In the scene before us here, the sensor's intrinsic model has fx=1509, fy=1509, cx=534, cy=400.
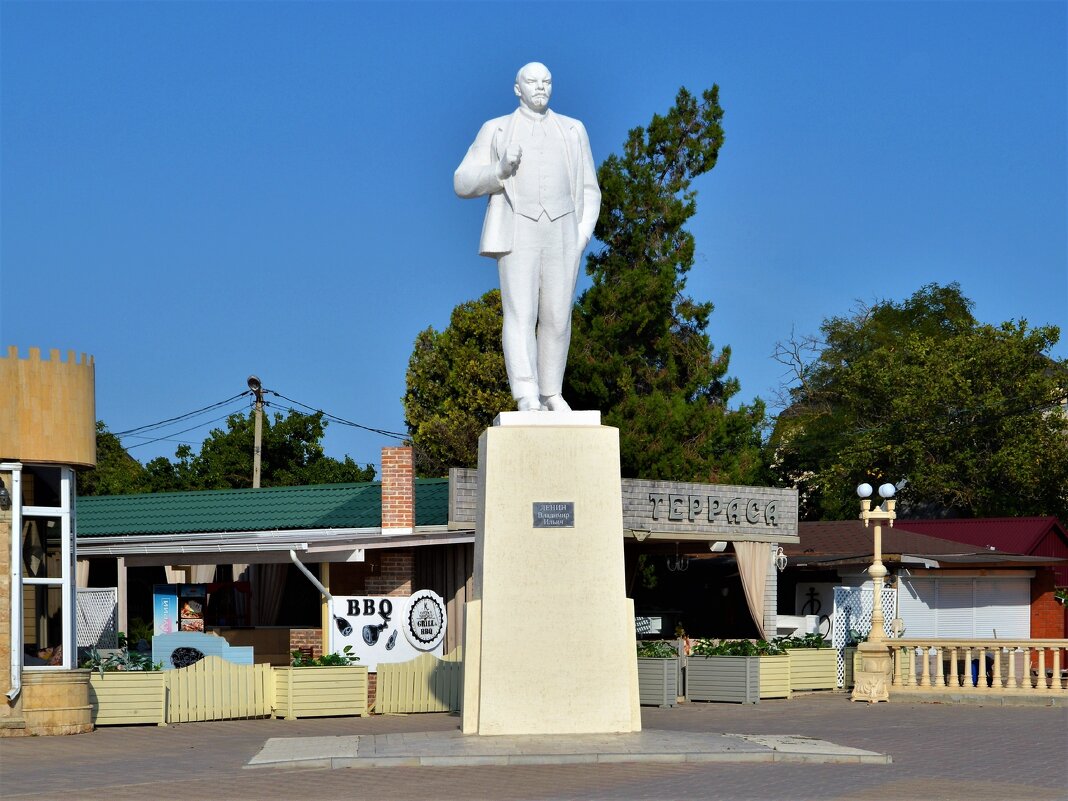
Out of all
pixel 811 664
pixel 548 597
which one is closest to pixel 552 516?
pixel 548 597

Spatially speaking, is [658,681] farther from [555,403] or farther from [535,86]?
[535,86]

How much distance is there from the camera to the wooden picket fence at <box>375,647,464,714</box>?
1780 cm

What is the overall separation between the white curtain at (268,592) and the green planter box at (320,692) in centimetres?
656

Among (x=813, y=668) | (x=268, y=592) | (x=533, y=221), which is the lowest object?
(x=813, y=668)

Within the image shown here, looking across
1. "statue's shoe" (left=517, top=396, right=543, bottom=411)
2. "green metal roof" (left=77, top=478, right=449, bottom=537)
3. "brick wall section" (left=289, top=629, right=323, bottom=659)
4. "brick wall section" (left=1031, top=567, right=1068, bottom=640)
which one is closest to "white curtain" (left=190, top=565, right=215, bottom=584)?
"green metal roof" (left=77, top=478, right=449, bottom=537)

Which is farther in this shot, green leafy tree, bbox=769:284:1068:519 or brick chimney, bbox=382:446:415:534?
green leafy tree, bbox=769:284:1068:519

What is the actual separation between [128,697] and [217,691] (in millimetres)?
1117

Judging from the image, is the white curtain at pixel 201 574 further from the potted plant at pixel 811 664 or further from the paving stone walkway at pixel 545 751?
the paving stone walkway at pixel 545 751

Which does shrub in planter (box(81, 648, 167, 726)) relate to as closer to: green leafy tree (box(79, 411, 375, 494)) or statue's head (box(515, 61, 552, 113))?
statue's head (box(515, 61, 552, 113))

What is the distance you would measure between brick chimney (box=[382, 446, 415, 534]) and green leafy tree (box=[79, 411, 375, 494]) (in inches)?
880

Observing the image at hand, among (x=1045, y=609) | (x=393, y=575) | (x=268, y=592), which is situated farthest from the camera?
(x=1045, y=609)

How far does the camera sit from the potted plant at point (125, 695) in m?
16.3

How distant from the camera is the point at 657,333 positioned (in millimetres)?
32094

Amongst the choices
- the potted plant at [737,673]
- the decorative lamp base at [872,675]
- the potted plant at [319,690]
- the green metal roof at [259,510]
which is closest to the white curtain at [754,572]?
the potted plant at [737,673]
